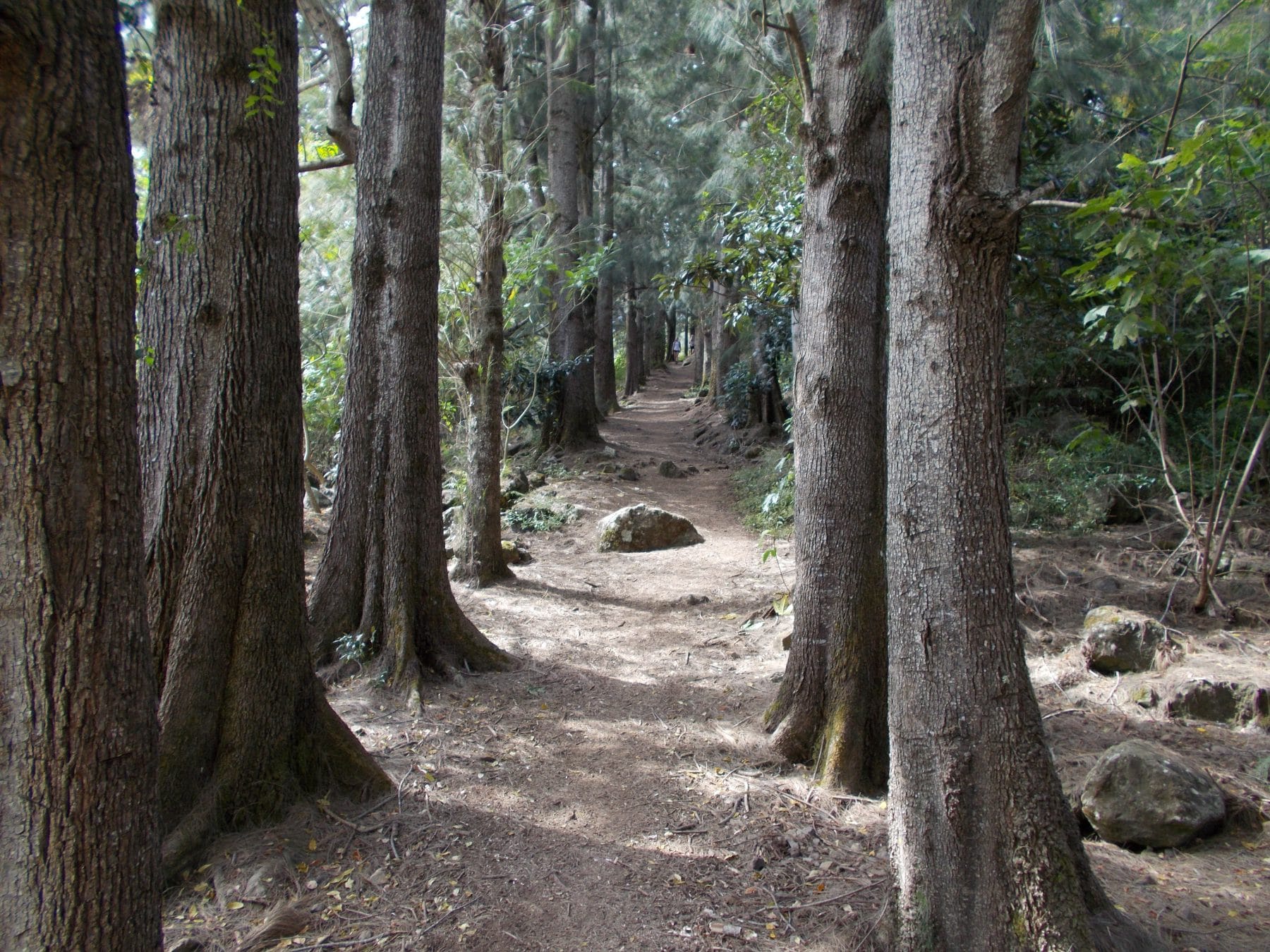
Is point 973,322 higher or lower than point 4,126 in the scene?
lower

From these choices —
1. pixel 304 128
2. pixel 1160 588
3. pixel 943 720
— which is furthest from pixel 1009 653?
pixel 304 128

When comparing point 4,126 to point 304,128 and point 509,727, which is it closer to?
point 509,727

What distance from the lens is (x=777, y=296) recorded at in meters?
7.46

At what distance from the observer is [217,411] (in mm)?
3348

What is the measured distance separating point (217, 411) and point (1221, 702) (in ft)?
18.6

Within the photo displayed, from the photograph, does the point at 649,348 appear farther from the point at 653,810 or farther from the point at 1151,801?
the point at 1151,801

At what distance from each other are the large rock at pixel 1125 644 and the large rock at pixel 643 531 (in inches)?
202

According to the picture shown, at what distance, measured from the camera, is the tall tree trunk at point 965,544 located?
2584mm

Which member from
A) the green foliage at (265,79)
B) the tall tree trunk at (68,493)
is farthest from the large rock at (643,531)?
the tall tree trunk at (68,493)

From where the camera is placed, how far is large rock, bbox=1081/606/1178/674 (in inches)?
211

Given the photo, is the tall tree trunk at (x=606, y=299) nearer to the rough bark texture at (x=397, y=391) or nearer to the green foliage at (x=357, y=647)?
the rough bark texture at (x=397, y=391)

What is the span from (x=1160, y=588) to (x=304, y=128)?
372 inches

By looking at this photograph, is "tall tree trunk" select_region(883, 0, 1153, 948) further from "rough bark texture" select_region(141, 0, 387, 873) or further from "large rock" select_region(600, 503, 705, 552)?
"large rock" select_region(600, 503, 705, 552)

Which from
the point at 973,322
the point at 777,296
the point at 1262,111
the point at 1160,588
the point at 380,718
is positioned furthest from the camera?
the point at 777,296
